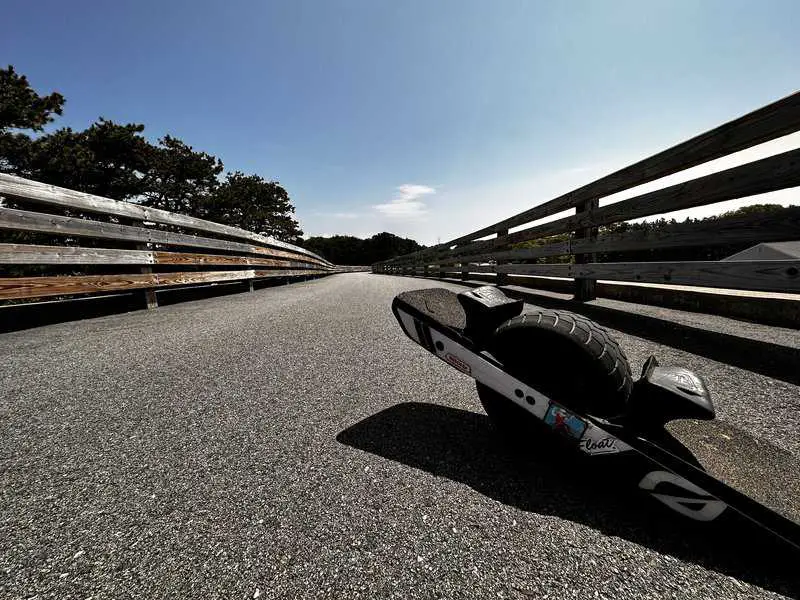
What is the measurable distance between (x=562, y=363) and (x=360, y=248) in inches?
3347

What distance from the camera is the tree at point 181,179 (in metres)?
25.6

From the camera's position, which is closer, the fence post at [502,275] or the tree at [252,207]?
the fence post at [502,275]

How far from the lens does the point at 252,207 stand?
35.9 meters

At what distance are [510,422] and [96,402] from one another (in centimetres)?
199

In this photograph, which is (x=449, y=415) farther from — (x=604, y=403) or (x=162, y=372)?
(x=162, y=372)

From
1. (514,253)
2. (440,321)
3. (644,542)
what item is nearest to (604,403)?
(644,542)

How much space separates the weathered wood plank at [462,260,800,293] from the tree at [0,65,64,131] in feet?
83.7

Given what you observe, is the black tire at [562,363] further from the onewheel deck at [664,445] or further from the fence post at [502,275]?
the fence post at [502,275]

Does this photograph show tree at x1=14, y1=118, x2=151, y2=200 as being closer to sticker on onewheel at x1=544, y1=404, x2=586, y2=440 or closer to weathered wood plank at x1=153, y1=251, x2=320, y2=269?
weathered wood plank at x1=153, y1=251, x2=320, y2=269

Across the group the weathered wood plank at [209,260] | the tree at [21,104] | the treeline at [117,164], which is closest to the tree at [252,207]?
the treeline at [117,164]

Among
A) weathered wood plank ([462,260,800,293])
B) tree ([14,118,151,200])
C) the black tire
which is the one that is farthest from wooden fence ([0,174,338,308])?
tree ([14,118,151,200])

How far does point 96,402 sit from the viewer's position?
1.59 metres

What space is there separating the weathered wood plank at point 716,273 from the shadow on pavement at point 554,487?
5.56ft

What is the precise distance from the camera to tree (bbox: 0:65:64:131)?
15.2m
